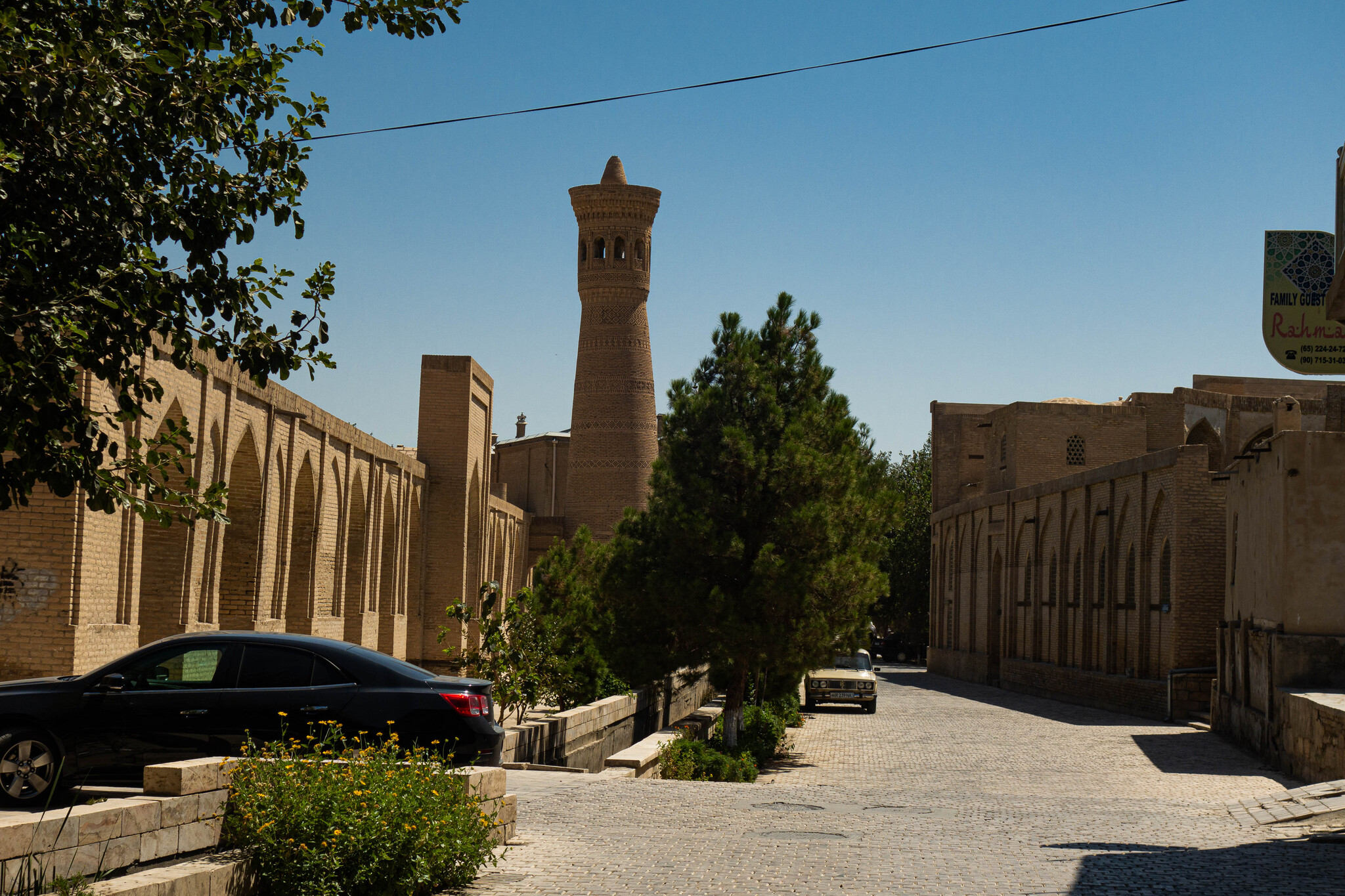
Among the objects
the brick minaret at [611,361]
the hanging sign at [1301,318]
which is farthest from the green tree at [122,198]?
the brick minaret at [611,361]

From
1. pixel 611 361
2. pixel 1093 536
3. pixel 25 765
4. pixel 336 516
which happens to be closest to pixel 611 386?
pixel 611 361

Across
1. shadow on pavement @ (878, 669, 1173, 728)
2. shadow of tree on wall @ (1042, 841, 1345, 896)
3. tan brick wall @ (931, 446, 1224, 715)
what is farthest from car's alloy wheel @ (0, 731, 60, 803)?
tan brick wall @ (931, 446, 1224, 715)

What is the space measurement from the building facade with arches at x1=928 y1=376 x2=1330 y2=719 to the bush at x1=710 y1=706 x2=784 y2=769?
29.2ft

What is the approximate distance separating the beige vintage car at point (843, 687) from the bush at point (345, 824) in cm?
2179

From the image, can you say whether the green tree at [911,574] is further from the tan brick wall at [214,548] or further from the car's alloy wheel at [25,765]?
the car's alloy wheel at [25,765]

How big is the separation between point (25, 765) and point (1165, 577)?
24778mm

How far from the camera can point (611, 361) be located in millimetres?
44062

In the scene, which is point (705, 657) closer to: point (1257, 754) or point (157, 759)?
point (1257, 754)

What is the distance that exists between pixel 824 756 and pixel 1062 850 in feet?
37.5

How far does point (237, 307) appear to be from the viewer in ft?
23.3

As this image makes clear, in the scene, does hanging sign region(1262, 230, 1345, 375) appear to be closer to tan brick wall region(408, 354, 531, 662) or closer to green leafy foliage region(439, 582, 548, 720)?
green leafy foliage region(439, 582, 548, 720)

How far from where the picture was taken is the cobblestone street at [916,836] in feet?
25.0

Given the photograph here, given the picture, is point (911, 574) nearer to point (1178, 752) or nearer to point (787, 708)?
point (787, 708)

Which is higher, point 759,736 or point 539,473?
point 539,473
